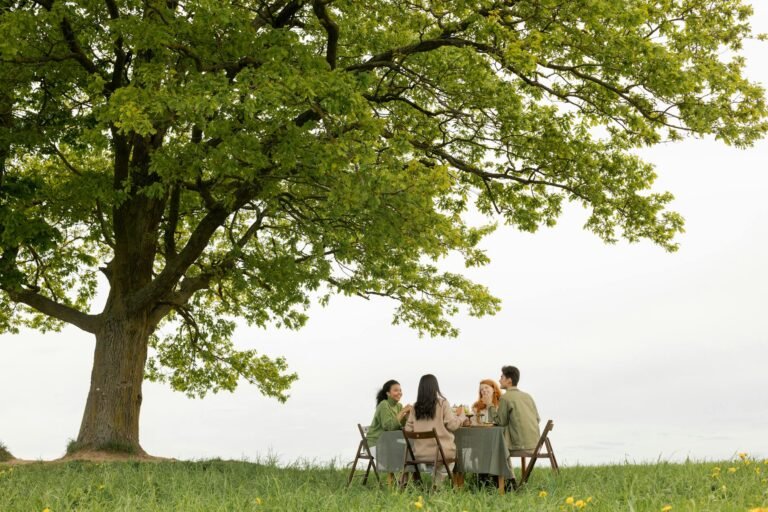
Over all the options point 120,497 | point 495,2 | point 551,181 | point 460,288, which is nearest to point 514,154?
point 551,181

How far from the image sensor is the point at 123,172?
15109 millimetres

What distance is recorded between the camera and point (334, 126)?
1110 centimetres

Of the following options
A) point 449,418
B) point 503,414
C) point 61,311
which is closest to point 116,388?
point 61,311

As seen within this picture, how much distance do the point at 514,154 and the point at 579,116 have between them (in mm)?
1362

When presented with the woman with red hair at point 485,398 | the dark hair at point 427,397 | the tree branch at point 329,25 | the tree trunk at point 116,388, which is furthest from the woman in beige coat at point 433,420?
the tree trunk at point 116,388

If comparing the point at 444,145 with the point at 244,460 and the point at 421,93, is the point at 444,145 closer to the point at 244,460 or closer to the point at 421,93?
the point at 421,93

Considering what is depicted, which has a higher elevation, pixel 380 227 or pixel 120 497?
pixel 380 227

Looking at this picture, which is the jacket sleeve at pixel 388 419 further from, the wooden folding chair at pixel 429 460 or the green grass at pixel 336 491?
the green grass at pixel 336 491

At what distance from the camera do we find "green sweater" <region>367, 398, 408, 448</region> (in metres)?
10.6

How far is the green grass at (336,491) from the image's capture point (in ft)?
21.9

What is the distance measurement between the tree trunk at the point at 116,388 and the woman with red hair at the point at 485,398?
23.5 feet

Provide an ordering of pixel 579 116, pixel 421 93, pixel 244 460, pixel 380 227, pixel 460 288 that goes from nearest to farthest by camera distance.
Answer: pixel 380 227 < pixel 244 460 < pixel 579 116 < pixel 421 93 < pixel 460 288

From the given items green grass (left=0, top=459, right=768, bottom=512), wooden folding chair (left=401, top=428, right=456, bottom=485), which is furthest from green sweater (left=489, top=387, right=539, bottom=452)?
wooden folding chair (left=401, top=428, right=456, bottom=485)

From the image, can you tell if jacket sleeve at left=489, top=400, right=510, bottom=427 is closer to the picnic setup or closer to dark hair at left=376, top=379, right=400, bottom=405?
the picnic setup
